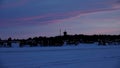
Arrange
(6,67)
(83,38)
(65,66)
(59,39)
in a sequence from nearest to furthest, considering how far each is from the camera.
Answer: (6,67) → (65,66) → (59,39) → (83,38)

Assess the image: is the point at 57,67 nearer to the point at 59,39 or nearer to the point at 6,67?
the point at 6,67

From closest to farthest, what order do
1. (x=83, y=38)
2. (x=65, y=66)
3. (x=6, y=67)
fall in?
(x=6, y=67)
(x=65, y=66)
(x=83, y=38)

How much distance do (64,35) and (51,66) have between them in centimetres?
5719

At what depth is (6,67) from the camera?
14273mm

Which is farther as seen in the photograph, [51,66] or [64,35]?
[64,35]

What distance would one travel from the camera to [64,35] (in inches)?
2844

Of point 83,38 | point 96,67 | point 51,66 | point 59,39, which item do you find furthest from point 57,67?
point 83,38

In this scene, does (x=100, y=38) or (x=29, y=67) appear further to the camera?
(x=100, y=38)

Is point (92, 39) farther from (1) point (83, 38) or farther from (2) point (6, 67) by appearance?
(2) point (6, 67)

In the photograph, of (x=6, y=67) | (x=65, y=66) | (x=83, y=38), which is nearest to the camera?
(x=6, y=67)

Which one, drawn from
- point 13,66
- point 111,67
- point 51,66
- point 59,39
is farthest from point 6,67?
point 59,39

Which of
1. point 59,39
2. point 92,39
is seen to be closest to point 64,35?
point 59,39

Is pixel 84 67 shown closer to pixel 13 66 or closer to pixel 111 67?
pixel 111 67

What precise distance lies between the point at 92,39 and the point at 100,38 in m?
2.01
